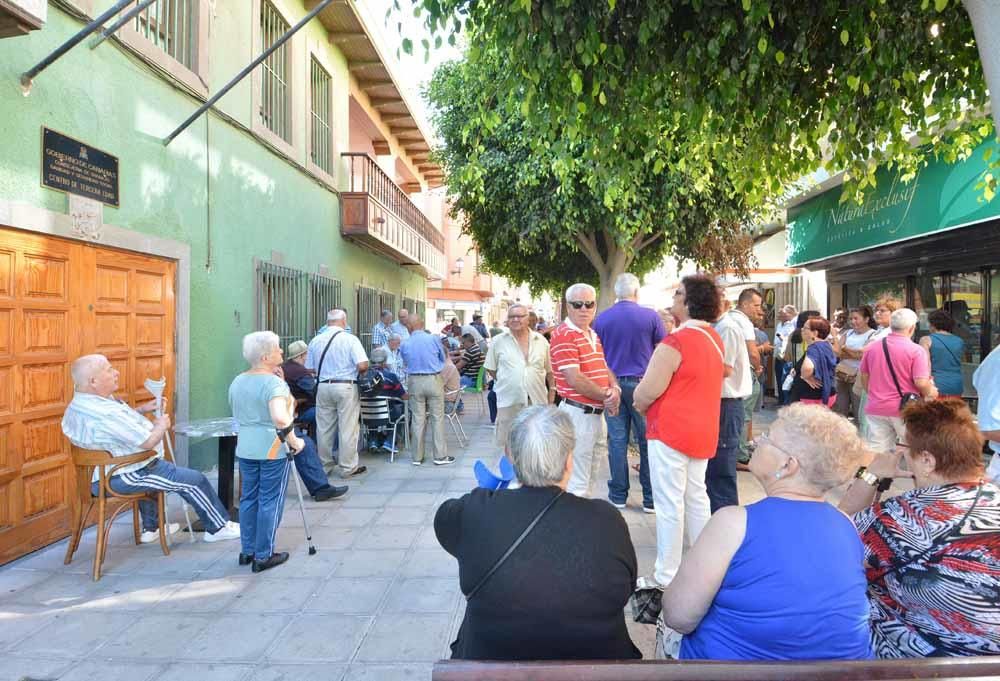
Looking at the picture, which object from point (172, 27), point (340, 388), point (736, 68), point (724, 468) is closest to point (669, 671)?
point (724, 468)

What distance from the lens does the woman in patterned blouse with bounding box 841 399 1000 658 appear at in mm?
2084

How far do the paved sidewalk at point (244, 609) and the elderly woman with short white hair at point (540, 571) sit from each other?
1410mm

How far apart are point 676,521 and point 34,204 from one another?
189 inches

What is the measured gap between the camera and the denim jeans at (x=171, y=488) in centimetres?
454

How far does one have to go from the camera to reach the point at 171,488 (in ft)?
15.4

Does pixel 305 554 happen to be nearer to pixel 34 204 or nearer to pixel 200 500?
pixel 200 500

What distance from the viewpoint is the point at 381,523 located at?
5.61 meters

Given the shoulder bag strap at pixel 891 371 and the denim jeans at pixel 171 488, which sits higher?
the shoulder bag strap at pixel 891 371

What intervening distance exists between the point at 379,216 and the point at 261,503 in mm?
9229

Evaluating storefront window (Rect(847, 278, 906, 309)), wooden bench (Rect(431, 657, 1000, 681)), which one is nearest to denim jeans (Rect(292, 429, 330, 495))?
wooden bench (Rect(431, 657, 1000, 681))

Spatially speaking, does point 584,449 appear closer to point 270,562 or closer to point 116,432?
point 270,562

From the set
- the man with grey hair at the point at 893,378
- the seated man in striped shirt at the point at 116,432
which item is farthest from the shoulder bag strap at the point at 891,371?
the seated man in striped shirt at the point at 116,432

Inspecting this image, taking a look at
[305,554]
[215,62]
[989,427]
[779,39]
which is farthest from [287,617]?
[215,62]

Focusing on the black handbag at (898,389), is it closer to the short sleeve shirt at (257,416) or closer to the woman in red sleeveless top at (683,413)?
the woman in red sleeveless top at (683,413)
